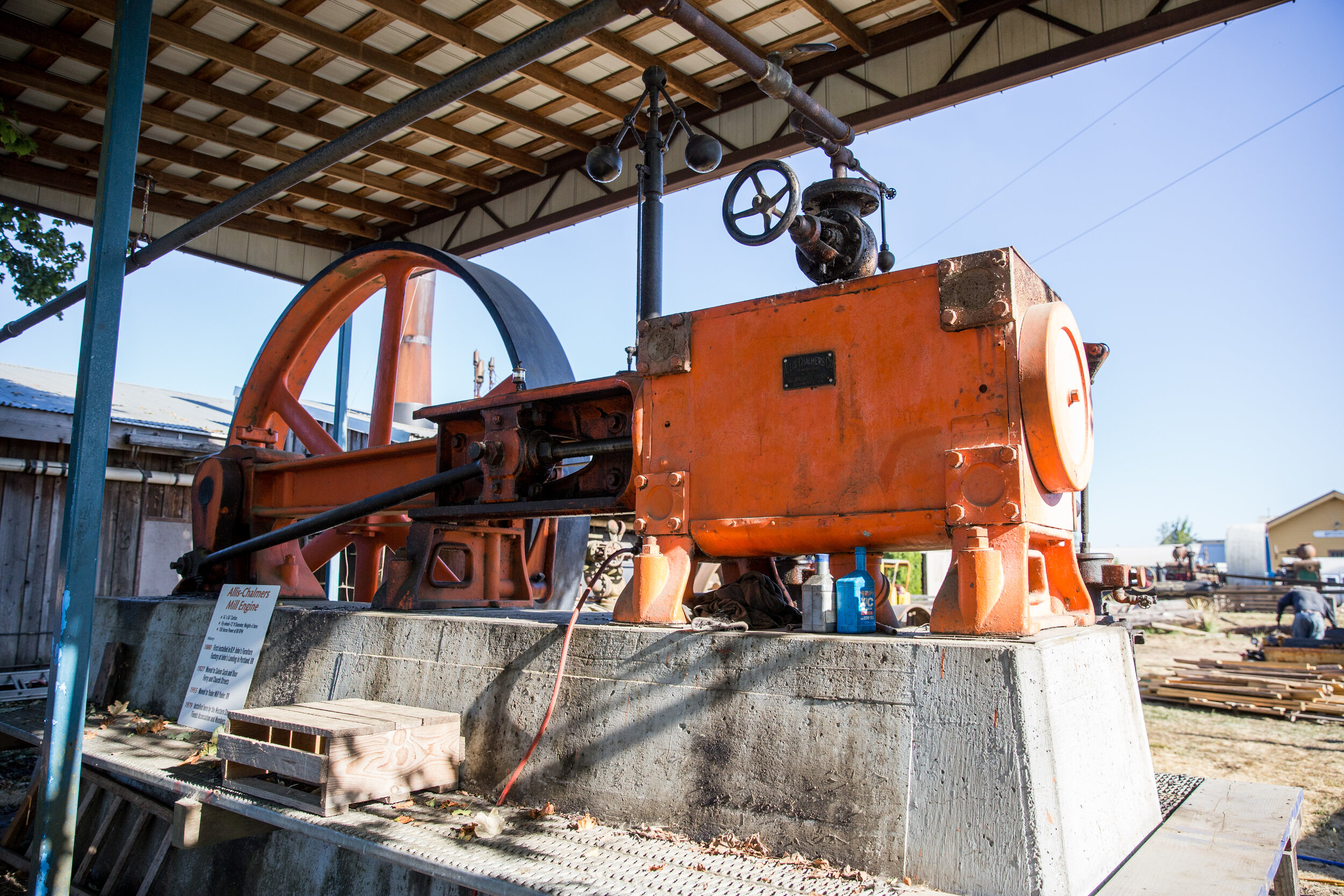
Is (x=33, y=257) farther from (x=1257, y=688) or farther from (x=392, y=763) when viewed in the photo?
(x=1257, y=688)

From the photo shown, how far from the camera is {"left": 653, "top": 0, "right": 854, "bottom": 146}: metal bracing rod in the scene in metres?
3.88

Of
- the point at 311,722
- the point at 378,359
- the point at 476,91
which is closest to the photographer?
the point at 311,722

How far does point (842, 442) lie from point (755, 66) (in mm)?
2554

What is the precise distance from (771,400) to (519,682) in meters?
1.40

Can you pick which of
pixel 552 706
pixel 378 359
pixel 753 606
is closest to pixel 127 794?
pixel 552 706

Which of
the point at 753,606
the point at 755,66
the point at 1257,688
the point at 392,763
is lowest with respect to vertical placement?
the point at 1257,688

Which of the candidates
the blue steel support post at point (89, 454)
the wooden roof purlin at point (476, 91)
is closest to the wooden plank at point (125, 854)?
the blue steel support post at point (89, 454)

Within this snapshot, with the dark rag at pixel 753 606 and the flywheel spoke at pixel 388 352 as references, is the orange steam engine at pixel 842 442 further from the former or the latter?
the flywheel spoke at pixel 388 352

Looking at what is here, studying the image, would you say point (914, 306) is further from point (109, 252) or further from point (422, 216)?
point (422, 216)

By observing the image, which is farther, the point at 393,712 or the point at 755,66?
the point at 755,66

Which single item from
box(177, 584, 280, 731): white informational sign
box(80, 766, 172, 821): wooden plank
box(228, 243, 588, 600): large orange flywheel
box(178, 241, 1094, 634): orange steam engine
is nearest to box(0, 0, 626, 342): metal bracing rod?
box(228, 243, 588, 600): large orange flywheel

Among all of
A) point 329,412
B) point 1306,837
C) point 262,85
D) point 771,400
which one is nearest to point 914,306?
point 771,400

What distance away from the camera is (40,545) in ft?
31.2

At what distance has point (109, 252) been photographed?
3947mm
